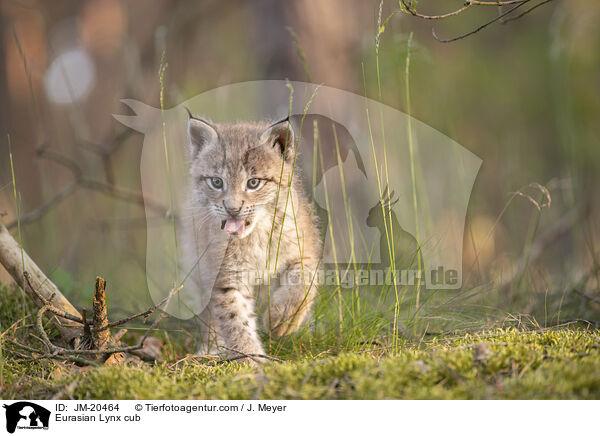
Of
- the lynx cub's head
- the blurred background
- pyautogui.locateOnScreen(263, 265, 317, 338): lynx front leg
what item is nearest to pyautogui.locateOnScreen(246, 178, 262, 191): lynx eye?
the lynx cub's head

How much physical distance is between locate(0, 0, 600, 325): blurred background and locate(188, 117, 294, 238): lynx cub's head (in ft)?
1.10

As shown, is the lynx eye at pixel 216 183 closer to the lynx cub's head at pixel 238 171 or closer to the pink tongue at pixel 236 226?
the lynx cub's head at pixel 238 171

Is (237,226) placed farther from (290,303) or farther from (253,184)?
(290,303)

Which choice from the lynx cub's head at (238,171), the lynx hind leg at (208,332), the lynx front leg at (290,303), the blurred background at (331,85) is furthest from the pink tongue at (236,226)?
the blurred background at (331,85)

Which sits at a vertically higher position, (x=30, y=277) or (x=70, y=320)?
(x=30, y=277)

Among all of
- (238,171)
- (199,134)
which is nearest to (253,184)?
(238,171)

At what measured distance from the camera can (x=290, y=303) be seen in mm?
1833

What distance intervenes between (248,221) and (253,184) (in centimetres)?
16

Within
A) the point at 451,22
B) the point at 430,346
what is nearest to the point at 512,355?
the point at 430,346

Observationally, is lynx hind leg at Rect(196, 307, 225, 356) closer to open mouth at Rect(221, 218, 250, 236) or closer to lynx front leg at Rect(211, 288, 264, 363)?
lynx front leg at Rect(211, 288, 264, 363)

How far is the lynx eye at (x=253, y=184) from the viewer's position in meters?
1.94
